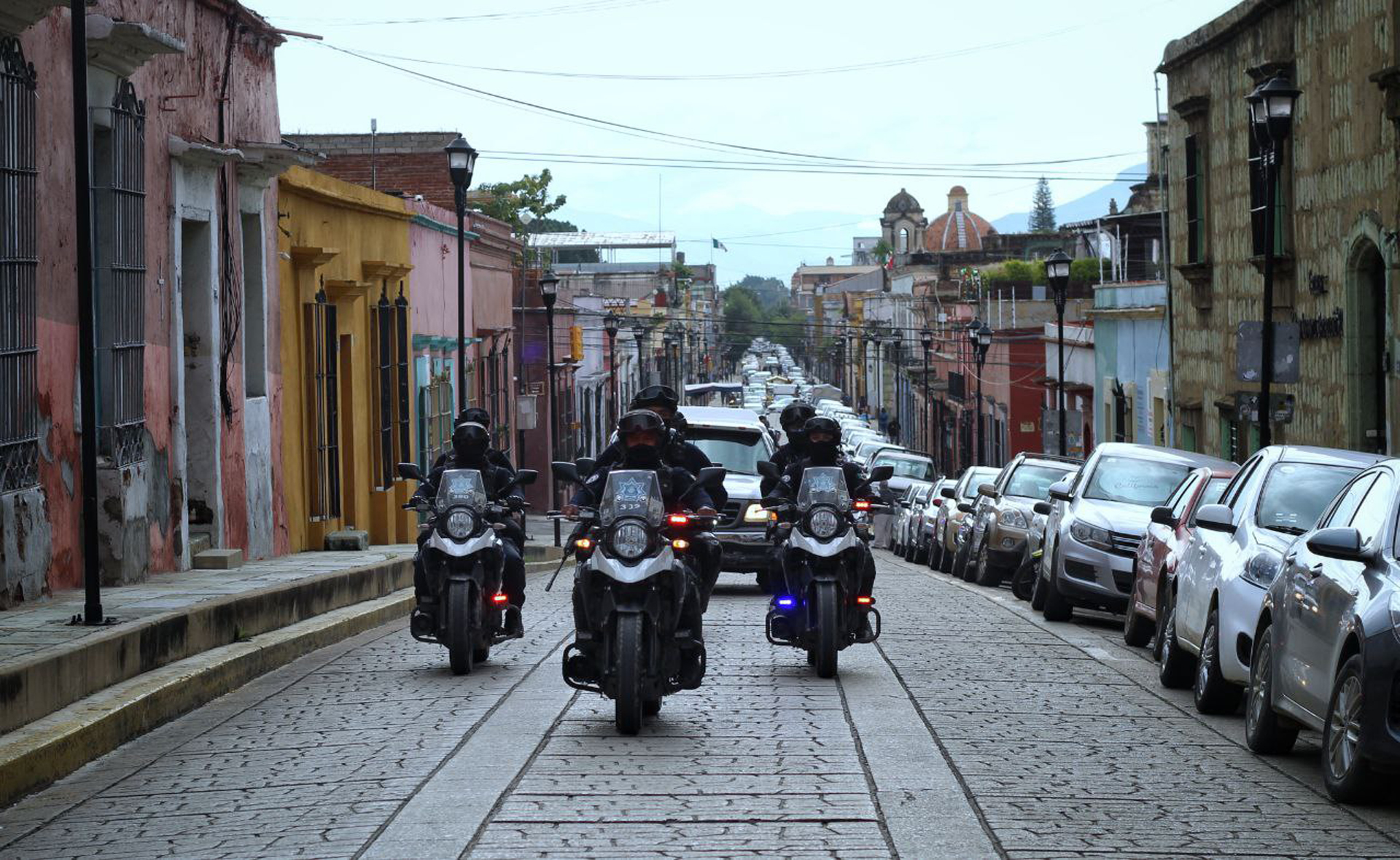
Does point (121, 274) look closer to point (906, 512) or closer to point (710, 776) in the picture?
point (710, 776)

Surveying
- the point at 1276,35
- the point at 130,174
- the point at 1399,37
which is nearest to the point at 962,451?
the point at 1276,35

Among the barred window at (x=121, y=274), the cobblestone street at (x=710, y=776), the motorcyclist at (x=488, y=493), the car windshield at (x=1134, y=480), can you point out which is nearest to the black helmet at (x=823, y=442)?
the cobblestone street at (x=710, y=776)

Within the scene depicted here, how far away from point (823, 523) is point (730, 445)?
9583 mm

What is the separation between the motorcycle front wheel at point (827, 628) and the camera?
12398 mm

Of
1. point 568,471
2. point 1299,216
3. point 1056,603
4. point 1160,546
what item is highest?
point 1299,216

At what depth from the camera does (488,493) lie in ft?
43.8

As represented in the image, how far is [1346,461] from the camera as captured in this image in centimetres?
1201

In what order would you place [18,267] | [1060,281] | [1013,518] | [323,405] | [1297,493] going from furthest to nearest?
[1060,281] → [323,405] → [1013,518] → [18,267] → [1297,493]

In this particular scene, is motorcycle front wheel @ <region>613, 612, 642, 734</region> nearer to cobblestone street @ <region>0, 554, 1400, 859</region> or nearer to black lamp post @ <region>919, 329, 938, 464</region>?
cobblestone street @ <region>0, 554, 1400, 859</region>

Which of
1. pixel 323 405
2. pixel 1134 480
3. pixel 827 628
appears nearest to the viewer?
pixel 827 628

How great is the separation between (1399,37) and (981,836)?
54.3 feet

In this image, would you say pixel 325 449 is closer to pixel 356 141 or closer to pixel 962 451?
pixel 356 141

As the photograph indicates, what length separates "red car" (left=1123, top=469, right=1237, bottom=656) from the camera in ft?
47.3

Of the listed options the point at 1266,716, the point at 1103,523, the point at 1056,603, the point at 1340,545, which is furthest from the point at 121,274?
the point at 1340,545
